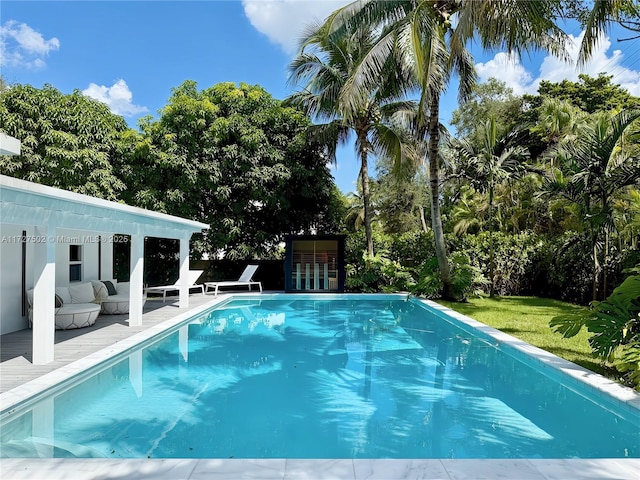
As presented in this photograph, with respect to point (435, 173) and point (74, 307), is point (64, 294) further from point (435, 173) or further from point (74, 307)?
point (435, 173)

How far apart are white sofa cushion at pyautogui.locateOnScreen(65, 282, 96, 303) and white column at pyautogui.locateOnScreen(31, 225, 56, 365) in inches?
164

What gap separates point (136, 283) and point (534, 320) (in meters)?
9.63

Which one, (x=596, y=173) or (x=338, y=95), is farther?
(x=338, y=95)

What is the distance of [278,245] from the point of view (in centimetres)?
1823

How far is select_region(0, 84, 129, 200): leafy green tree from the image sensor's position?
49.9 ft

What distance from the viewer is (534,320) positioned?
32.7 ft

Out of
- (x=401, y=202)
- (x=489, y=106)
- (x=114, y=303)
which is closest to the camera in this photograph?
(x=114, y=303)

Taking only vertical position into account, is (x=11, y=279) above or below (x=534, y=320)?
above

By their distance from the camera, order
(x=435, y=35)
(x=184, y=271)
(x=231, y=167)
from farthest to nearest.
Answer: (x=231, y=167) → (x=184, y=271) → (x=435, y=35)

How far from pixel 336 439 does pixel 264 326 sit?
6559mm

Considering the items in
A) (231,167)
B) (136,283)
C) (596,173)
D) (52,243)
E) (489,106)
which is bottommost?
(136,283)

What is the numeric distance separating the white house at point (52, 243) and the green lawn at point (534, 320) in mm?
8031

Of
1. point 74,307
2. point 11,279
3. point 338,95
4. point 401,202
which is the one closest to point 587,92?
point 401,202

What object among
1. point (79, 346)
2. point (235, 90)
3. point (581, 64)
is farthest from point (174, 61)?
point (581, 64)
